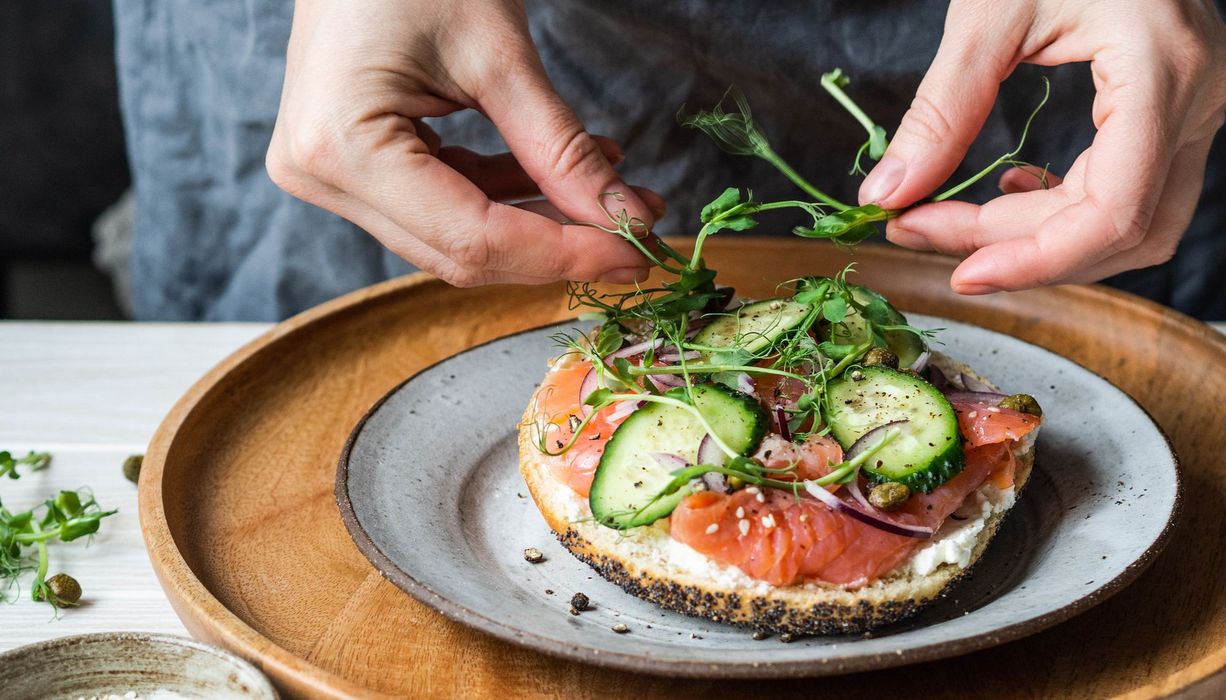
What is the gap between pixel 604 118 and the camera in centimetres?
293

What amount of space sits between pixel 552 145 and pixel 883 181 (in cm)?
58

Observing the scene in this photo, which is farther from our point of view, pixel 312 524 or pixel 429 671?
pixel 312 524

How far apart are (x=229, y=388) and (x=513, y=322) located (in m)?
0.71

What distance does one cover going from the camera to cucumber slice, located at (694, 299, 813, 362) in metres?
1.95

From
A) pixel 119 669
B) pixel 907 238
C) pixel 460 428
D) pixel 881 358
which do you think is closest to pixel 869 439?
pixel 881 358

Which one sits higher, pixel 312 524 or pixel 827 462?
pixel 827 462

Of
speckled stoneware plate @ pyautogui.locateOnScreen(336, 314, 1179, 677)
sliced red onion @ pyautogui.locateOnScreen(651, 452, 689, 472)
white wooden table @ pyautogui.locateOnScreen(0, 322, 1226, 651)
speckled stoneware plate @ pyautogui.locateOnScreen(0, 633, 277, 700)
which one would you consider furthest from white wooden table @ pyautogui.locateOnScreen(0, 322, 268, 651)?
sliced red onion @ pyautogui.locateOnScreen(651, 452, 689, 472)

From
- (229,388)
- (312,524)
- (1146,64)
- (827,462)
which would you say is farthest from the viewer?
(229,388)

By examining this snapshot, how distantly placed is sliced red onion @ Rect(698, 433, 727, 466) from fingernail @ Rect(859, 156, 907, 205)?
0.56 m

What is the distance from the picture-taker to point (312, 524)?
2.01 meters

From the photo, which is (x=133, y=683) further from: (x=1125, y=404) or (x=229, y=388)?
(x=1125, y=404)

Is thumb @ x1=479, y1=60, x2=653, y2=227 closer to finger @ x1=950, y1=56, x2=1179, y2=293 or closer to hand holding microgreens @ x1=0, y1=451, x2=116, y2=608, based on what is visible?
finger @ x1=950, y1=56, x2=1179, y2=293

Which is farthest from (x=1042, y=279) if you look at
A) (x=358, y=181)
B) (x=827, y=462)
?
(x=358, y=181)

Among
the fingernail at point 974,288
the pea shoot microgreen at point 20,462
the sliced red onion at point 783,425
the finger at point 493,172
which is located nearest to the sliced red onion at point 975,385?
the fingernail at point 974,288
